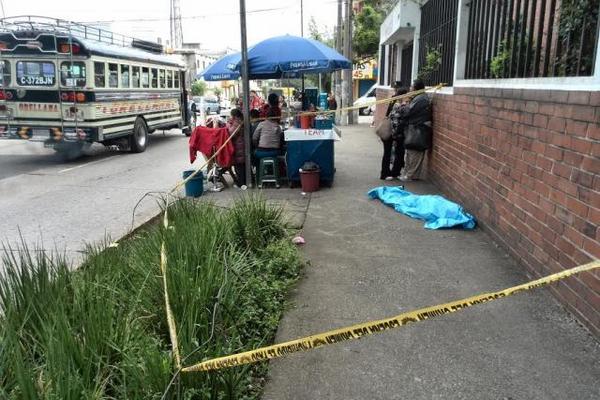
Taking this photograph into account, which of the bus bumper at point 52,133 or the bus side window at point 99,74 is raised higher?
the bus side window at point 99,74

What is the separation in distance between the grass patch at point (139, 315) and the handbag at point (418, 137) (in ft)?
14.8

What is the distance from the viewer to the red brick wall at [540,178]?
3.47 meters

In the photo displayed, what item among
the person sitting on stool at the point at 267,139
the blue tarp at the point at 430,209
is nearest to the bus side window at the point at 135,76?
the person sitting on stool at the point at 267,139

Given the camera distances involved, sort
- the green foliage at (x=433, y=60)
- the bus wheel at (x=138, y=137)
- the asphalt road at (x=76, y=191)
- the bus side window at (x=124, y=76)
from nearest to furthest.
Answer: the asphalt road at (x=76, y=191) < the green foliage at (x=433, y=60) < the bus side window at (x=124, y=76) < the bus wheel at (x=138, y=137)

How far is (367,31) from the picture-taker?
99.7ft

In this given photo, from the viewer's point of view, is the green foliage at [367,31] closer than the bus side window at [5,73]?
No

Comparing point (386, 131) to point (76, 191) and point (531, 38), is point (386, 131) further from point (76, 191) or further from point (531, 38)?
point (76, 191)

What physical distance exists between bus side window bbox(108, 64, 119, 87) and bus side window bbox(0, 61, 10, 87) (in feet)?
7.06

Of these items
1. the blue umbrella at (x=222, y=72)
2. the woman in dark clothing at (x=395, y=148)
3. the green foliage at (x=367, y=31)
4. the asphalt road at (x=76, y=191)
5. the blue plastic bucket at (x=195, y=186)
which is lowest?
the asphalt road at (x=76, y=191)

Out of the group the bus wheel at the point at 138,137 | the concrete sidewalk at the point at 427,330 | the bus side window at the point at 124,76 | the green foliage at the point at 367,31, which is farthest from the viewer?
the green foliage at the point at 367,31

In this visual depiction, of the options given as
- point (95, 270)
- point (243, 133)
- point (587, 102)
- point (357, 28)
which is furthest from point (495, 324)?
point (357, 28)

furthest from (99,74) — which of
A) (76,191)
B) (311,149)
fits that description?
(311,149)

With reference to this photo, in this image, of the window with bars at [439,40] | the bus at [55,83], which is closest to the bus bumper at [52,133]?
the bus at [55,83]

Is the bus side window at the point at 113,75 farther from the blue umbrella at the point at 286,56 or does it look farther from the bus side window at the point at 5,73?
the blue umbrella at the point at 286,56
